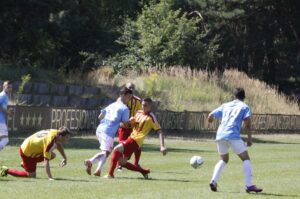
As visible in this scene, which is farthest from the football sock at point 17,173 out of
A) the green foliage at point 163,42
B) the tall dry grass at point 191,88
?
the green foliage at point 163,42

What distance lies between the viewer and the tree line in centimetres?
4269

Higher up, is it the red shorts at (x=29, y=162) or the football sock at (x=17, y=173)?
Answer: the red shorts at (x=29, y=162)

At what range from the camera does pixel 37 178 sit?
16188 mm

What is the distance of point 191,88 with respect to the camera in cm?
4612

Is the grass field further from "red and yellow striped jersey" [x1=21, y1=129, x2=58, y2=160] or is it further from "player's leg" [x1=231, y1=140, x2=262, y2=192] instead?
"red and yellow striped jersey" [x1=21, y1=129, x2=58, y2=160]

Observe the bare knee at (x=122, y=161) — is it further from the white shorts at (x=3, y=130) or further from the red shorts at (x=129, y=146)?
the white shorts at (x=3, y=130)

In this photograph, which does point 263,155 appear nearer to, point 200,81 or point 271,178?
point 271,178

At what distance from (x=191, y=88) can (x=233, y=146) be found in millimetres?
31235

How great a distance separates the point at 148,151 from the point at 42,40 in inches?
797

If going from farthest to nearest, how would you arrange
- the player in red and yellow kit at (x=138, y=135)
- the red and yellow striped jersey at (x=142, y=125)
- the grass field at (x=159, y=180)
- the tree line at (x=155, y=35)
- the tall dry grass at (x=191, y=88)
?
the tall dry grass at (x=191, y=88) < the tree line at (x=155, y=35) < the red and yellow striped jersey at (x=142, y=125) < the player in red and yellow kit at (x=138, y=135) < the grass field at (x=159, y=180)

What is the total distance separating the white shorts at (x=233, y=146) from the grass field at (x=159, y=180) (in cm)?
77

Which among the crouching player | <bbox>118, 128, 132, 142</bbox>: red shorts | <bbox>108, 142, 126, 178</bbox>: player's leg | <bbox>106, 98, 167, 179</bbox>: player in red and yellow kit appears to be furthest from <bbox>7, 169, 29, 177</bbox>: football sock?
<bbox>118, 128, 132, 142</bbox>: red shorts

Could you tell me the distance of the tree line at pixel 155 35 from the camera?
42688 mm

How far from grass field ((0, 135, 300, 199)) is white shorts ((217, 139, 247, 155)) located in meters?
0.77
